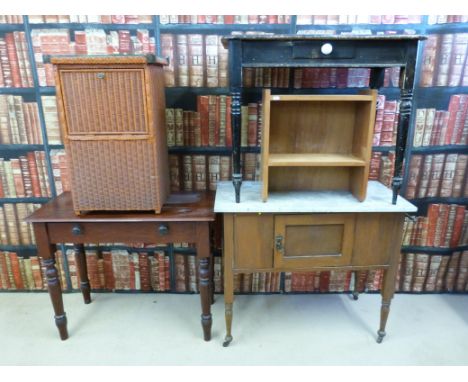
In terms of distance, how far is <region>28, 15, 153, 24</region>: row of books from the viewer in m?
1.96

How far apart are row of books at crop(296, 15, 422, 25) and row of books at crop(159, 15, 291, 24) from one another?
0.11m

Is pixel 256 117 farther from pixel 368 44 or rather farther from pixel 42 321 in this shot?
pixel 42 321

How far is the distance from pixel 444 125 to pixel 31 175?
2.62m

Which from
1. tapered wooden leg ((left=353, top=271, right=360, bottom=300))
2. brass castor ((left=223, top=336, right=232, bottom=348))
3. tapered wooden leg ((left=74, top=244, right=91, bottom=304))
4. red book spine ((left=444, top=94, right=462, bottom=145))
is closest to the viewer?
brass castor ((left=223, top=336, right=232, bottom=348))

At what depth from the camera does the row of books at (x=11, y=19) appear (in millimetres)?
1958

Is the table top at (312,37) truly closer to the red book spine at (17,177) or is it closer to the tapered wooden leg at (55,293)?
the tapered wooden leg at (55,293)

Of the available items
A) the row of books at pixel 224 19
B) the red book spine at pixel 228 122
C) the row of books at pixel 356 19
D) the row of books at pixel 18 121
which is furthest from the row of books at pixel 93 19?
the row of books at pixel 356 19

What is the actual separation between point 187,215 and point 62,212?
676mm

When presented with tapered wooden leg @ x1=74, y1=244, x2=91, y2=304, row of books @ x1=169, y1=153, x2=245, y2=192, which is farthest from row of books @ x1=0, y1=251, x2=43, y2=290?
row of books @ x1=169, y1=153, x2=245, y2=192

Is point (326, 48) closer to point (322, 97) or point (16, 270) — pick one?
point (322, 97)

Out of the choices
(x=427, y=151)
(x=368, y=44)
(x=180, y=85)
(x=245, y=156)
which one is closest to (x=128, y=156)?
(x=180, y=85)

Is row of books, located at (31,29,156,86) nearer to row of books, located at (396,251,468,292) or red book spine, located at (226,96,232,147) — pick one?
red book spine, located at (226,96,232,147)

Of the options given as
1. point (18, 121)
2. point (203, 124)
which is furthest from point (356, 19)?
point (18, 121)

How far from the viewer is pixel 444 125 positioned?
2121 mm
